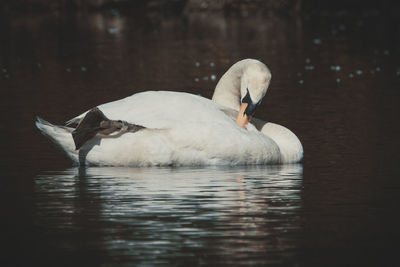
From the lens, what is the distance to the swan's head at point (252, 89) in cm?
1204

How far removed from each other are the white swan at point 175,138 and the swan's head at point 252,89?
0.05ft

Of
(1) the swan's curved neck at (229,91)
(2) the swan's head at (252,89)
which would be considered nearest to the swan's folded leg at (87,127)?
(2) the swan's head at (252,89)

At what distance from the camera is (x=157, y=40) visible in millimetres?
34500

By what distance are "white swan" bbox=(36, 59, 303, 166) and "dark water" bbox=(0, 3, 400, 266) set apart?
169 millimetres

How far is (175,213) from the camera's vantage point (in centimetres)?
891

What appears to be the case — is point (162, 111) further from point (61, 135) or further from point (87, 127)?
point (61, 135)

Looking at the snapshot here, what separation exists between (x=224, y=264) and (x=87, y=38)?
92.5ft

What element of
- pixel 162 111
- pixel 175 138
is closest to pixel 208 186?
pixel 175 138

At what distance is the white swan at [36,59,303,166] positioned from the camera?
1125 cm

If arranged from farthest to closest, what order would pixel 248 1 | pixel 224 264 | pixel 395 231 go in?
pixel 248 1 → pixel 395 231 → pixel 224 264

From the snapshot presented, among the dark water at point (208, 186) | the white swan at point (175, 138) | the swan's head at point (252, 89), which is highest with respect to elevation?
the swan's head at point (252, 89)

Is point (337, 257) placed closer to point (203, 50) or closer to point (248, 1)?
point (203, 50)

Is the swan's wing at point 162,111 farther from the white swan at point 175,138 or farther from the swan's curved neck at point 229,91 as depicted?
the swan's curved neck at point 229,91

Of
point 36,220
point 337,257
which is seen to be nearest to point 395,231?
point 337,257
